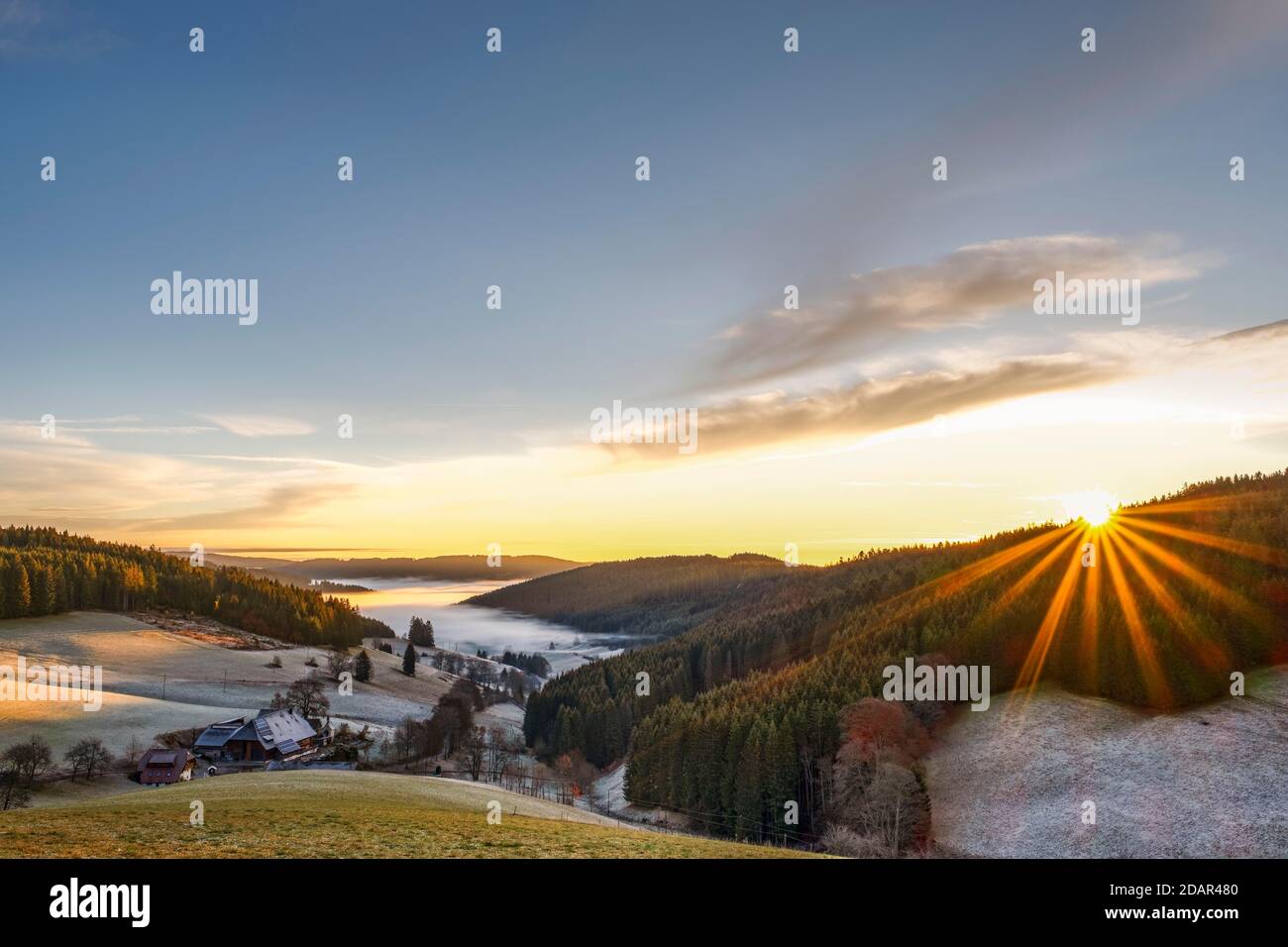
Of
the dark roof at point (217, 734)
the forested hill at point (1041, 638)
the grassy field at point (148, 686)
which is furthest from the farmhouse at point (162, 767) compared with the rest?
the forested hill at point (1041, 638)

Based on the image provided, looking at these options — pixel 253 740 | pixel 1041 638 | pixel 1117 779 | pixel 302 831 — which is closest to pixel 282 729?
pixel 253 740

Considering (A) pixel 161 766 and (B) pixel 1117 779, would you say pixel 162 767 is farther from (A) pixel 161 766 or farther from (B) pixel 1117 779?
(B) pixel 1117 779

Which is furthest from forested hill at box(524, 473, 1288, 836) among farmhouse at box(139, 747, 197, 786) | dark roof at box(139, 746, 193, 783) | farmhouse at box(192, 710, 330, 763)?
dark roof at box(139, 746, 193, 783)

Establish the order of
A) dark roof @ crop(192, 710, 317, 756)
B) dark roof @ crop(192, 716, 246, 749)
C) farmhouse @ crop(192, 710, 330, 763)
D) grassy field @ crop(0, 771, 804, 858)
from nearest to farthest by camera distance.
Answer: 1. grassy field @ crop(0, 771, 804, 858)
2. farmhouse @ crop(192, 710, 330, 763)
3. dark roof @ crop(192, 716, 246, 749)
4. dark roof @ crop(192, 710, 317, 756)

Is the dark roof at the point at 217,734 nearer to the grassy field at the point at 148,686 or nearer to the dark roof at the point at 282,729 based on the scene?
the dark roof at the point at 282,729

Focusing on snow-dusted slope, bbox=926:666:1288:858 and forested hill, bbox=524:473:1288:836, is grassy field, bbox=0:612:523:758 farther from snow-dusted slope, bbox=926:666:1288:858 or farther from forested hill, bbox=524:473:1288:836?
snow-dusted slope, bbox=926:666:1288:858
